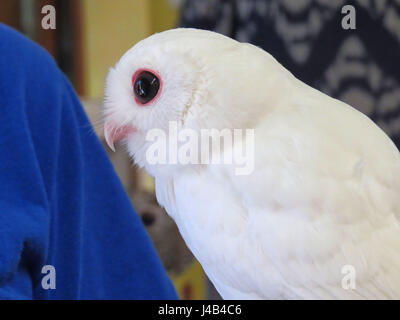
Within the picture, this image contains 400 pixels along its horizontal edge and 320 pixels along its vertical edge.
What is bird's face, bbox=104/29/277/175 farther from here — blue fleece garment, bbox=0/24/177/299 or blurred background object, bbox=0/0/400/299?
blue fleece garment, bbox=0/24/177/299

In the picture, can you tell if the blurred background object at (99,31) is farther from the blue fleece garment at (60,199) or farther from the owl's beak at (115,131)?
the blue fleece garment at (60,199)

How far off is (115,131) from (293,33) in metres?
0.10

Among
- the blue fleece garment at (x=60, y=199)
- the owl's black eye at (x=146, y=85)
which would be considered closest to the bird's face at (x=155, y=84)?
the owl's black eye at (x=146, y=85)

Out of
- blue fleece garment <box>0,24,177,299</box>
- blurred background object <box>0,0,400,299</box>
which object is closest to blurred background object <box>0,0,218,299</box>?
blurred background object <box>0,0,400,299</box>

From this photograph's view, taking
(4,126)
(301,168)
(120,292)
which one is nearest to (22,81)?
(4,126)

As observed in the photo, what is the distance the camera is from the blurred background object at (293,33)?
0.21 meters

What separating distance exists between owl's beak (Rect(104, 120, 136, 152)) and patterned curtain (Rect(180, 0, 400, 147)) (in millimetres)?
66

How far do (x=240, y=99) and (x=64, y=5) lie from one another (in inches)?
4.6

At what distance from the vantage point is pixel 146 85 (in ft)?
0.71

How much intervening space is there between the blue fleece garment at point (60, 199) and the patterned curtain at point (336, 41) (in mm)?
255

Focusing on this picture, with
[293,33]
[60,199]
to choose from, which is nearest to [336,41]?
[293,33]

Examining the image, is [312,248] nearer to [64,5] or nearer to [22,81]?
[64,5]

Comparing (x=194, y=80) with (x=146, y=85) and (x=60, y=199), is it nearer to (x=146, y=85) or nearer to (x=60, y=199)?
(x=146, y=85)

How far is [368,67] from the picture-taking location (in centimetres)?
21
